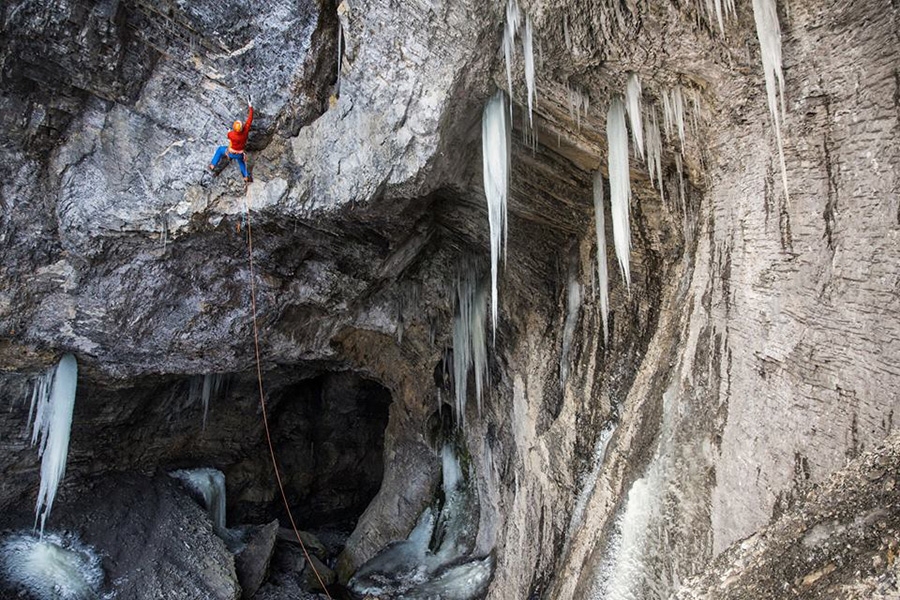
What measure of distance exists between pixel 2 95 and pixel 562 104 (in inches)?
194

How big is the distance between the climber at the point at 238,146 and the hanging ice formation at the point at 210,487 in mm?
6450

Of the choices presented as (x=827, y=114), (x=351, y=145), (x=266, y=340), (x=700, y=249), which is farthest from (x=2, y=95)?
(x=827, y=114)

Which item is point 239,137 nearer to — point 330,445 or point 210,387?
point 210,387

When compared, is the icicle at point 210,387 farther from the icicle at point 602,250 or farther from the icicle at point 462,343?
the icicle at point 602,250

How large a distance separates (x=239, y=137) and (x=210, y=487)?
7.20 m

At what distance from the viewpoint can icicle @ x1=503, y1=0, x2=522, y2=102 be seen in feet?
15.0

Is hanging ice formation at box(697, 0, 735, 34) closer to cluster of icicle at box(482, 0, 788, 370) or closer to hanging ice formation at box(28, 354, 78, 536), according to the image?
cluster of icicle at box(482, 0, 788, 370)

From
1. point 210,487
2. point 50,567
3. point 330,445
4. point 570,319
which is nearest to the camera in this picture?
point 570,319

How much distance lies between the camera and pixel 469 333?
334 inches

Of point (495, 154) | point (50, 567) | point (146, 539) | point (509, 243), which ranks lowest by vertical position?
point (50, 567)

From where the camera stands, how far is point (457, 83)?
4973mm

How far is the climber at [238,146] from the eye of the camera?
5.66 m

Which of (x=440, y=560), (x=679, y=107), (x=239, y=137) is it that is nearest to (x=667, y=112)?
(x=679, y=107)

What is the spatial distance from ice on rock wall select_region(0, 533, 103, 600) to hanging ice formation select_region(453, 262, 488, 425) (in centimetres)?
532
